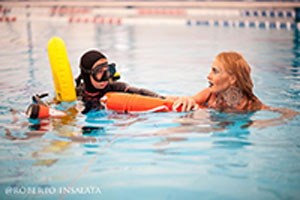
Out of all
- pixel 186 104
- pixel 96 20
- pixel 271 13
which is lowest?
pixel 186 104

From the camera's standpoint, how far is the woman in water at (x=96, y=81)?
14.7 ft

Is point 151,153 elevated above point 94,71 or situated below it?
below

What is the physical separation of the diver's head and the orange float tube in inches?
12.4

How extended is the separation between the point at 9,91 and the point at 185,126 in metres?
3.24

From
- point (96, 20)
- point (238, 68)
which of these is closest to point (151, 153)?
point (238, 68)

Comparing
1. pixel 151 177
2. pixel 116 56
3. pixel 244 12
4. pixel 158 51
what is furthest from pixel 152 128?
pixel 244 12

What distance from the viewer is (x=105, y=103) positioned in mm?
4367

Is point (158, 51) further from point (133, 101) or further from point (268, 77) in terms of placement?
point (133, 101)

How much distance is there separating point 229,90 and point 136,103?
108 cm

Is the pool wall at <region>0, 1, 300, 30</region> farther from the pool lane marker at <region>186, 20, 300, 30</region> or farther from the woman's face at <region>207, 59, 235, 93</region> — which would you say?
the woman's face at <region>207, 59, 235, 93</region>

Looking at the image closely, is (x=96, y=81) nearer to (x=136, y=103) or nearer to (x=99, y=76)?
(x=99, y=76)

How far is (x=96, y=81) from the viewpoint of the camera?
4.53m

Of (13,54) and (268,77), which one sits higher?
(13,54)

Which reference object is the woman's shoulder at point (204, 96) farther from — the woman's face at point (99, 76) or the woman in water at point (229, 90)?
the woman's face at point (99, 76)
